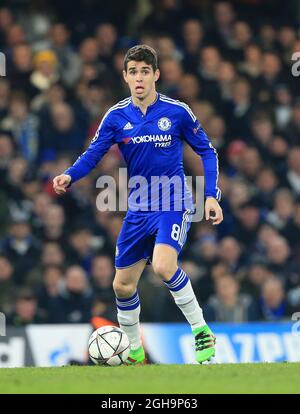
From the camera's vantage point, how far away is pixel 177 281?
8188mm

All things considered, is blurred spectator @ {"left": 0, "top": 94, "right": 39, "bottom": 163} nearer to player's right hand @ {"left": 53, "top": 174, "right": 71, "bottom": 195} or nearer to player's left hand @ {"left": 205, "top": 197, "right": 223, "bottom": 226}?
player's right hand @ {"left": 53, "top": 174, "right": 71, "bottom": 195}

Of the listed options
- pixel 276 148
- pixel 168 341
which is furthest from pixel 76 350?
pixel 276 148

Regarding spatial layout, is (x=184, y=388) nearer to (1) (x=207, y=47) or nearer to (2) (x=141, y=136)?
(2) (x=141, y=136)

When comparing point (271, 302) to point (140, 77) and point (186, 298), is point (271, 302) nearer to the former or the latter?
point (186, 298)

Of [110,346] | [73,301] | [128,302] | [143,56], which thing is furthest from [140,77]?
[73,301]

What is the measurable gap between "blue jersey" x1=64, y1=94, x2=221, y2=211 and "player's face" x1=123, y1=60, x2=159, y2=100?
6.2 inches

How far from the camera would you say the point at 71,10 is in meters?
15.1

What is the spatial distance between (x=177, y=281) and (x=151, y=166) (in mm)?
858

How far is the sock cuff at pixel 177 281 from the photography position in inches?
321

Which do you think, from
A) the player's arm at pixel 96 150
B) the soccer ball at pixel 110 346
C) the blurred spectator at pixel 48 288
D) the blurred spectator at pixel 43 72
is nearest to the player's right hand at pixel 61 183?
the player's arm at pixel 96 150

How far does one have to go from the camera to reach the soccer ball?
27.2 feet

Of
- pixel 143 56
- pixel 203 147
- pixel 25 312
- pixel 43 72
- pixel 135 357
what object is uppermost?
pixel 43 72

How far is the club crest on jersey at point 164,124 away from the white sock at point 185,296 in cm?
103

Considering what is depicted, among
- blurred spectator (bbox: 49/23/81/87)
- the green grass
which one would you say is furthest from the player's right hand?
blurred spectator (bbox: 49/23/81/87)
